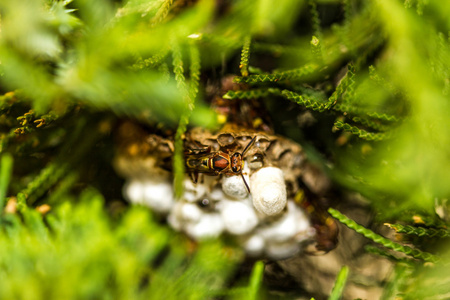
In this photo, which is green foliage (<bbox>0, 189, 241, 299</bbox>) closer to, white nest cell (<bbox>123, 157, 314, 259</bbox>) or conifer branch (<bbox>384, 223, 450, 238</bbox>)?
white nest cell (<bbox>123, 157, 314, 259</bbox>)

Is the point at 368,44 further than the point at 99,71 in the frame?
Yes

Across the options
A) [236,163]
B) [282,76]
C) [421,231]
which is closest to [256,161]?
[236,163]

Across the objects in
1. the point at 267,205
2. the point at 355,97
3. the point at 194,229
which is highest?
the point at 355,97

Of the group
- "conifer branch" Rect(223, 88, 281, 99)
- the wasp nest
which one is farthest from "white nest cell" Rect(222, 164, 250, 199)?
"conifer branch" Rect(223, 88, 281, 99)

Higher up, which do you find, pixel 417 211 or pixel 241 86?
pixel 241 86

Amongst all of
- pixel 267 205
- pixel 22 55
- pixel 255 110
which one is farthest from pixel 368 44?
pixel 22 55

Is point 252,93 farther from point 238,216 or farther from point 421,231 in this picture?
point 421,231

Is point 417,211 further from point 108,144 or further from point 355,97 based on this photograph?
point 108,144
